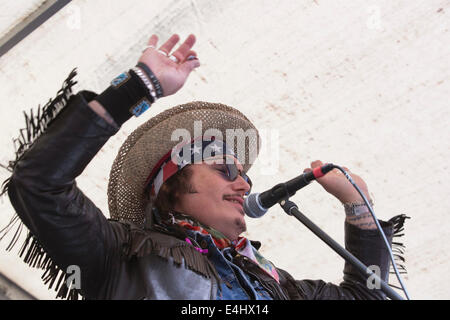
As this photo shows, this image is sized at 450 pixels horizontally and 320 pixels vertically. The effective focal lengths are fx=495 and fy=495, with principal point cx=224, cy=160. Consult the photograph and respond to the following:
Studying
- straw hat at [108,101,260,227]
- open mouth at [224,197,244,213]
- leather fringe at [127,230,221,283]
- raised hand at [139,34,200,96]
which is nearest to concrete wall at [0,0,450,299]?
straw hat at [108,101,260,227]

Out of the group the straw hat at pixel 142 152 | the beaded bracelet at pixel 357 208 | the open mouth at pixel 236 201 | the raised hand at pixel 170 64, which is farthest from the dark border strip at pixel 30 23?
the beaded bracelet at pixel 357 208

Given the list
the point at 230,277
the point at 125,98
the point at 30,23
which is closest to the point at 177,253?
the point at 230,277

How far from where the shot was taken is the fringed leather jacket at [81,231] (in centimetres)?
127

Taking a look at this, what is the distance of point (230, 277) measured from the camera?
1.61 m

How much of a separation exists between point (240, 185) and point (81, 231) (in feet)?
2.54

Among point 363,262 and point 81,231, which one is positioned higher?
point 81,231

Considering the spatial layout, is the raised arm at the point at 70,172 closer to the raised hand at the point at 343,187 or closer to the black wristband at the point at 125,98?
the black wristband at the point at 125,98

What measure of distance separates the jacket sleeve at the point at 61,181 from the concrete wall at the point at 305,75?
1011mm

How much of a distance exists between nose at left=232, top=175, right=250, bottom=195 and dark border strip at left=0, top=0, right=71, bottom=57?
107 centimetres

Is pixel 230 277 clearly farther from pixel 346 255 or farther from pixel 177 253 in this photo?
pixel 346 255

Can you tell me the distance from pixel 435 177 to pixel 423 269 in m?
0.68

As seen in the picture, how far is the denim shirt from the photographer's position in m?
1.56
